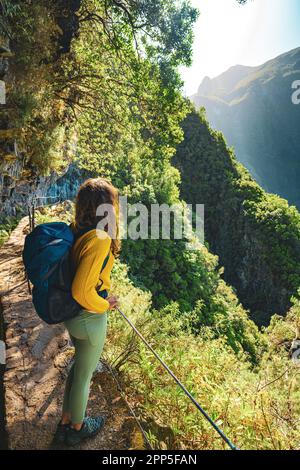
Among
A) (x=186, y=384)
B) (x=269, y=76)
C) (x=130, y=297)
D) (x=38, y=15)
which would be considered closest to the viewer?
(x=186, y=384)

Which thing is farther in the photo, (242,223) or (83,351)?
(242,223)

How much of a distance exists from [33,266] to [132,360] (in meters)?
2.43

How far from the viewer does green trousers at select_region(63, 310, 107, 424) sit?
90.1 inches

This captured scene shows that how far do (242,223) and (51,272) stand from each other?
140 ft

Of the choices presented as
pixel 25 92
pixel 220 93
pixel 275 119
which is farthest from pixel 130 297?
pixel 220 93

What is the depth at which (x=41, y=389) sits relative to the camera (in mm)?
3475

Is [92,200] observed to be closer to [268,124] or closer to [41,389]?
[41,389]

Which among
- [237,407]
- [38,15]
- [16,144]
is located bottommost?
[237,407]

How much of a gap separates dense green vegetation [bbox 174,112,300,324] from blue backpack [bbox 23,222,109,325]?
119ft

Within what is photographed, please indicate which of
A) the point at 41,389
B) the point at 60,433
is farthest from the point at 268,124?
the point at 60,433

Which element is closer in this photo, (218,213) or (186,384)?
(186,384)

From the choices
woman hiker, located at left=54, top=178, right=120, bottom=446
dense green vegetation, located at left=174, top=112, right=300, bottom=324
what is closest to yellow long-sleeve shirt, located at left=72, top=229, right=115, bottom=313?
woman hiker, located at left=54, top=178, right=120, bottom=446

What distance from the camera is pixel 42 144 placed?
6922mm

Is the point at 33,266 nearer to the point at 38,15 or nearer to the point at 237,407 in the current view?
the point at 237,407
